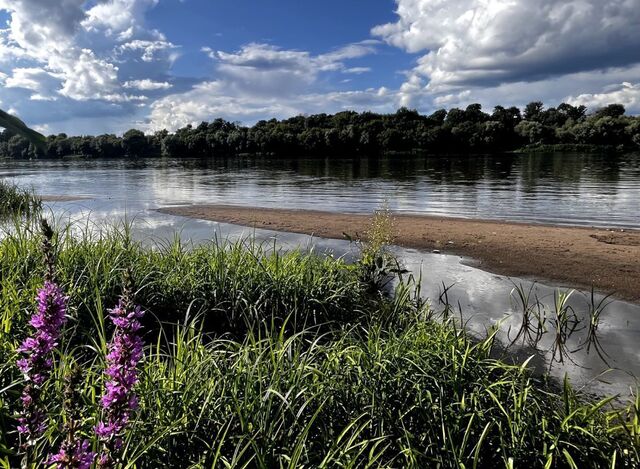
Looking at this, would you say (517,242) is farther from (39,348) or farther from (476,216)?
(39,348)

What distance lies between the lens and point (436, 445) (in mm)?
3680

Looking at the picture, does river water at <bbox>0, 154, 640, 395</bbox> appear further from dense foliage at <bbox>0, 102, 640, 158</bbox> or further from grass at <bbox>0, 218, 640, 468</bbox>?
dense foliage at <bbox>0, 102, 640, 158</bbox>

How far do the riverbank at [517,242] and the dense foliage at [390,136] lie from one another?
4405 inches

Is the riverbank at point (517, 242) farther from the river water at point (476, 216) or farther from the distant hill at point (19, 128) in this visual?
the distant hill at point (19, 128)

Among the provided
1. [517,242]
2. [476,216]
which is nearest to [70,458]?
[517,242]

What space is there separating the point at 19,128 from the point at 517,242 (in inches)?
604

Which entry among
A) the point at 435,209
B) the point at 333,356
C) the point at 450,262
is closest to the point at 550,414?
Answer: the point at 333,356

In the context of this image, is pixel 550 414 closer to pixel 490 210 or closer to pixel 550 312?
pixel 550 312

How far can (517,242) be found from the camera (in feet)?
49.1

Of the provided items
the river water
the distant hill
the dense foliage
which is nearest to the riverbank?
the river water

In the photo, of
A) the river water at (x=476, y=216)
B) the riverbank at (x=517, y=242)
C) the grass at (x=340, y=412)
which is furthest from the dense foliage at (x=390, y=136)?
the grass at (x=340, y=412)

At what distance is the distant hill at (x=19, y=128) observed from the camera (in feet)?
4.75

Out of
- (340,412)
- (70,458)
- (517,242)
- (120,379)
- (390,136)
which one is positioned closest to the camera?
(70,458)

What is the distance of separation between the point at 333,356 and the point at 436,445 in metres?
1.37
